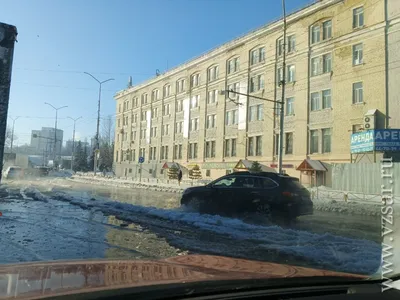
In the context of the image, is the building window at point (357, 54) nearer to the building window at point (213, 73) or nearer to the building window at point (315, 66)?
the building window at point (315, 66)

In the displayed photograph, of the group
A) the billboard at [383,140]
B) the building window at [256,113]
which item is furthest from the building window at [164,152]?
the billboard at [383,140]

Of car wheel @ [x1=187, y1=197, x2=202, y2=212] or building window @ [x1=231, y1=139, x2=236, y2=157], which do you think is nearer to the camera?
car wheel @ [x1=187, y1=197, x2=202, y2=212]

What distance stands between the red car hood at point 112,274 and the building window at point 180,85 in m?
50.8

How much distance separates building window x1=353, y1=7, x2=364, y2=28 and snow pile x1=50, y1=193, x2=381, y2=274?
25987mm

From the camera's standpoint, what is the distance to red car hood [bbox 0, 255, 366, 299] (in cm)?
216

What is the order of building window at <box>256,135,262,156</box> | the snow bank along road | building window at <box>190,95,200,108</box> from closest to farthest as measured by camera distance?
the snow bank along road, building window at <box>256,135,262,156</box>, building window at <box>190,95,200,108</box>

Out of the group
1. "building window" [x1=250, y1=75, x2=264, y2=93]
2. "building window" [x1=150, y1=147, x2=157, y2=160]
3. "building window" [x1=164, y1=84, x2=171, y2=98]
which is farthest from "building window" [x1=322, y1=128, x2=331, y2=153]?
"building window" [x1=150, y1=147, x2=157, y2=160]

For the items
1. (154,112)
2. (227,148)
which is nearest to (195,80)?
(227,148)

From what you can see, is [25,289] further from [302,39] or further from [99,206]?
[302,39]

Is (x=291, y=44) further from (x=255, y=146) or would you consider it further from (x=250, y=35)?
(x=255, y=146)

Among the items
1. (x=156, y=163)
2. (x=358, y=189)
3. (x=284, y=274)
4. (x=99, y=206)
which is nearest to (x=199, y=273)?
(x=284, y=274)

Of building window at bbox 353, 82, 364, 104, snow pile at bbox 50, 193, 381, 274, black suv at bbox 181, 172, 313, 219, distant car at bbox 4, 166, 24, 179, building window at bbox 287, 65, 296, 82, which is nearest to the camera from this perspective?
snow pile at bbox 50, 193, 381, 274

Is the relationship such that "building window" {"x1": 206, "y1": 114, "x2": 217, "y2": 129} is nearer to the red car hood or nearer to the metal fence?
the metal fence

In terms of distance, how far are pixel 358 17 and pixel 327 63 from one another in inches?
172
